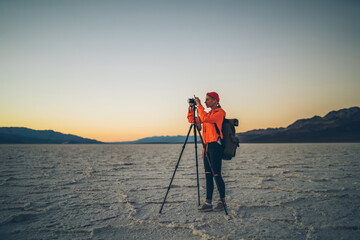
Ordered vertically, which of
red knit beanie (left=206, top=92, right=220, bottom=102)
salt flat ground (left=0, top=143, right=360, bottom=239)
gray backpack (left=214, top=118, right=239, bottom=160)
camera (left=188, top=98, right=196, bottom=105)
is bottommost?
salt flat ground (left=0, top=143, right=360, bottom=239)

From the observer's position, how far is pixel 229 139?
2.56 m

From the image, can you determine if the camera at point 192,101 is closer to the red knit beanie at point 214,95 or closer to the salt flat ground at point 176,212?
the red knit beanie at point 214,95

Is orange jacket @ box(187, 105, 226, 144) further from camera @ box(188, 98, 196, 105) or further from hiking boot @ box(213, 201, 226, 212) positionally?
hiking boot @ box(213, 201, 226, 212)

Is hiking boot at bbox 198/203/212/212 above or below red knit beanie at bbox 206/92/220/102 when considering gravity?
below

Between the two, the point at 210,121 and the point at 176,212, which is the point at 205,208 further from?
the point at 210,121

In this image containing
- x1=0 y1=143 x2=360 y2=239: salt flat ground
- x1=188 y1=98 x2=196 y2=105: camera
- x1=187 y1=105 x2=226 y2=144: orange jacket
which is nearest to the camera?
x1=0 y1=143 x2=360 y2=239: salt flat ground

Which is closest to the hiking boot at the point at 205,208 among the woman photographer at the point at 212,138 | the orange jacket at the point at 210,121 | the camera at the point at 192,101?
the woman photographer at the point at 212,138

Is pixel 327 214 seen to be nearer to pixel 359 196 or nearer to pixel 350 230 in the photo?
pixel 350 230

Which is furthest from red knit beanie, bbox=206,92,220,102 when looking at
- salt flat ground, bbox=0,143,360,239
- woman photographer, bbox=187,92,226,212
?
salt flat ground, bbox=0,143,360,239

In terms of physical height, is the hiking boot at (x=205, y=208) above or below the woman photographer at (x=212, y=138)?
below

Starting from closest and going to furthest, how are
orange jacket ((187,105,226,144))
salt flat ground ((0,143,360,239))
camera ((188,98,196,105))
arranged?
salt flat ground ((0,143,360,239)), orange jacket ((187,105,226,144)), camera ((188,98,196,105))

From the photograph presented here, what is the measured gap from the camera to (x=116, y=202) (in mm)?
3117

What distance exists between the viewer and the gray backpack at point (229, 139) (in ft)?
8.30

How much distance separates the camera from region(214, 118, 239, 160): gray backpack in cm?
253
